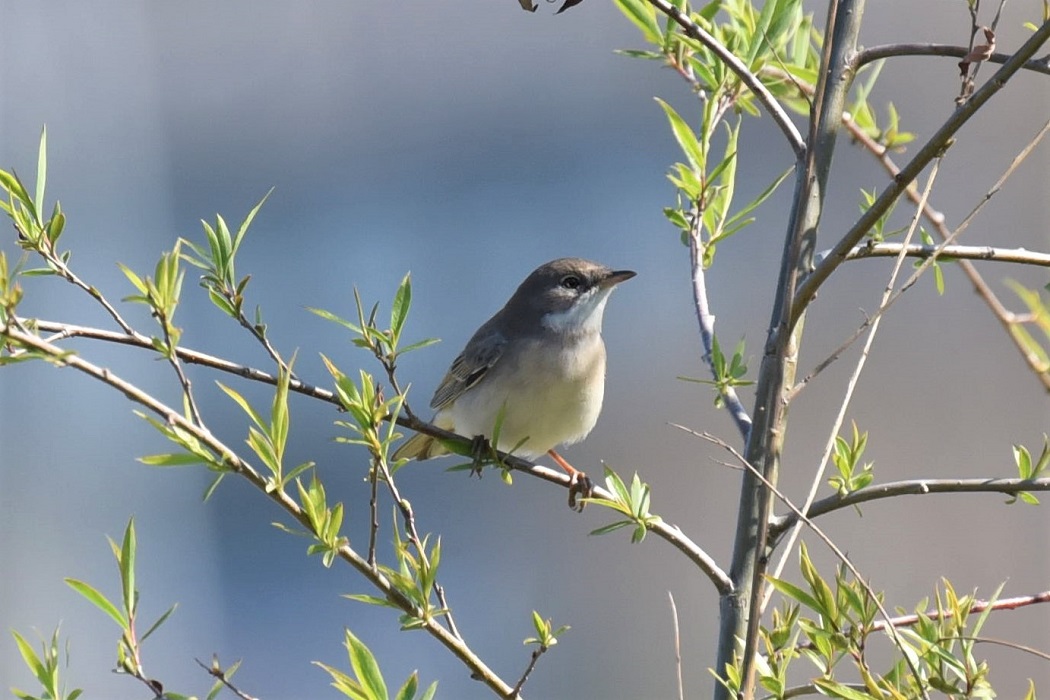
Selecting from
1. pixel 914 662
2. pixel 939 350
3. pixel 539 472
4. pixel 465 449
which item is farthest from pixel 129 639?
pixel 939 350

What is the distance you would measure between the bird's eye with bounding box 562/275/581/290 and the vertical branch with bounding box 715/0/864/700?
6.76 ft

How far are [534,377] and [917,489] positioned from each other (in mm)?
1809

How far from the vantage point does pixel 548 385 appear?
3174mm

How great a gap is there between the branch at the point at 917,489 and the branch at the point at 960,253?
30cm

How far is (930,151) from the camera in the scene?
1.27 metres

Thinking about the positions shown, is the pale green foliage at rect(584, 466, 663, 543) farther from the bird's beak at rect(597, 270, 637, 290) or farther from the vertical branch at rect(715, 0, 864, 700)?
the bird's beak at rect(597, 270, 637, 290)

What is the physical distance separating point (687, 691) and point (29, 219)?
5.94 metres

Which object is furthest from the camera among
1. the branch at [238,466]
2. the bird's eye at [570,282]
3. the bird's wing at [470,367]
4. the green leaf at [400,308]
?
the bird's eye at [570,282]

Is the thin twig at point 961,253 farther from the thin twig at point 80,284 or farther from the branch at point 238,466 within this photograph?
the thin twig at point 80,284

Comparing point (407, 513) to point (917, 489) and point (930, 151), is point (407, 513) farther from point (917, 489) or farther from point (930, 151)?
point (930, 151)

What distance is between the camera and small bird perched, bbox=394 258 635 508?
313 cm

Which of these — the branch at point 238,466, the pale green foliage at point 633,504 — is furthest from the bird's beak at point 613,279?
the branch at point 238,466

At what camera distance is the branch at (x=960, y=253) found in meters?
1.49

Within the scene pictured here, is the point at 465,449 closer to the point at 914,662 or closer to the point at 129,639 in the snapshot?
the point at 129,639
